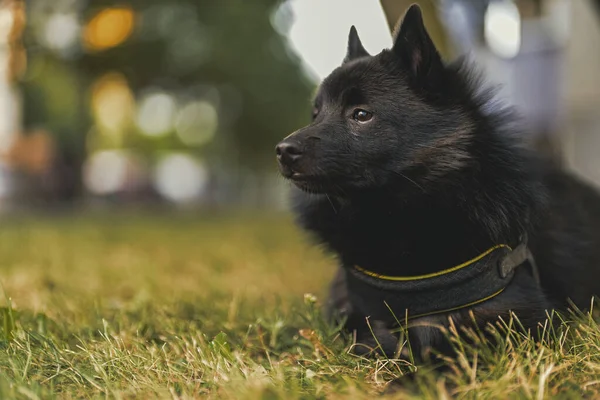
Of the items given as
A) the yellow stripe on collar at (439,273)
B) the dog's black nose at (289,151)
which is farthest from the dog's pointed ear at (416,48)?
the yellow stripe on collar at (439,273)

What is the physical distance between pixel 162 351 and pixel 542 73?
1369 cm

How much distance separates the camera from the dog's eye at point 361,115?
207cm

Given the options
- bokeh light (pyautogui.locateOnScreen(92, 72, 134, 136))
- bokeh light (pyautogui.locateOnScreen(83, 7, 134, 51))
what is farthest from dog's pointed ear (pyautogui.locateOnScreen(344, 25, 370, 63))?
bokeh light (pyautogui.locateOnScreen(92, 72, 134, 136))

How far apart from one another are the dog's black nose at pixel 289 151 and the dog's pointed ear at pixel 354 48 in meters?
0.62

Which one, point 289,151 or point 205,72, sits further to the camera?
point 205,72

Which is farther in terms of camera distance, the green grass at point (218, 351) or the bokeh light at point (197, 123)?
the bokeh light at point (197, 123)

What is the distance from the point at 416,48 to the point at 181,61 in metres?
13.9

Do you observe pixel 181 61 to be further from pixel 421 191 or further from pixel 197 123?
pixel 197 123

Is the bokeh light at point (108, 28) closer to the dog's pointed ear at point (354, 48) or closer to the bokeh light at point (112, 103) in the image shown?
the bokeh light at point (112, 103)

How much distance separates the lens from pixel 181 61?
604 inches

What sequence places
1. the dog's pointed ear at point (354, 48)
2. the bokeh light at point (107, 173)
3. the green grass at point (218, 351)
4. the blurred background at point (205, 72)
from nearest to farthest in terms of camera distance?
the green grass at point (218, 351)
the dog's pointed ear at point (354, 48)
the blurred background at point (205, 72)
the bokeh light at point (107, 173)

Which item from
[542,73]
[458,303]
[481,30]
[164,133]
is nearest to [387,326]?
[458,303]

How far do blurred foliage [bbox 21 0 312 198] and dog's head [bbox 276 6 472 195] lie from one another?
8.45 metres

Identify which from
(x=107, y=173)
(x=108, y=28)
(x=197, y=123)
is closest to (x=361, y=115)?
(x=108, y=28)
